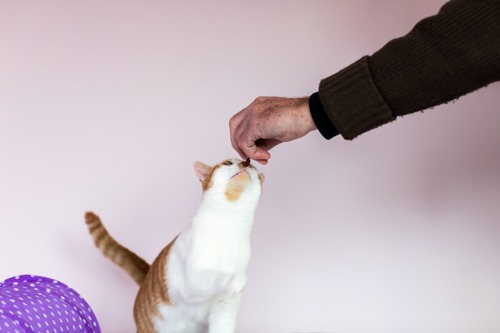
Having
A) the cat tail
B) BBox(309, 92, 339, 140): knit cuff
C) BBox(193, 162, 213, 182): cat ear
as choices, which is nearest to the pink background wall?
the cat tail

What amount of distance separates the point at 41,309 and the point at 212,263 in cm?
31

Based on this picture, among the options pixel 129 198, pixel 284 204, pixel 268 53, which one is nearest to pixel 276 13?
pixel 268 53

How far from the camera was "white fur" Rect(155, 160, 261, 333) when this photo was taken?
3.67 ft

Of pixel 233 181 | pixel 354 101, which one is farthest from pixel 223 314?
pixel 354 101

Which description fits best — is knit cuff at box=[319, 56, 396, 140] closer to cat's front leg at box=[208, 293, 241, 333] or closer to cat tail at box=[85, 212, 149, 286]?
cat's front leg at box=[208, 293, 241, 333]

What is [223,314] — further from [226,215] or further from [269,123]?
[269,123]

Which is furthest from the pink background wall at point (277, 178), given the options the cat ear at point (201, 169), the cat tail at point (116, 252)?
the cat ear at point (201, 169)

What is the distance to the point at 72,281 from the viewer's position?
175 cm

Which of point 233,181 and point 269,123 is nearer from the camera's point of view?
point 269,123

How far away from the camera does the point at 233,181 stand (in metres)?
1.18

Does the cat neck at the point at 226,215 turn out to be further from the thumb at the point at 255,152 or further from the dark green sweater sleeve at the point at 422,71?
the dark green sweater sleeve at the point at 422,71

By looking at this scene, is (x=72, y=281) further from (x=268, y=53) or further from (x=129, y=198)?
(x=268, y=53)

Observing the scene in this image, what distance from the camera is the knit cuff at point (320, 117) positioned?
1025mm

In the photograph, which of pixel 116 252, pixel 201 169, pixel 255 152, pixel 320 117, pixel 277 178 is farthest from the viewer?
pixel 277 178
